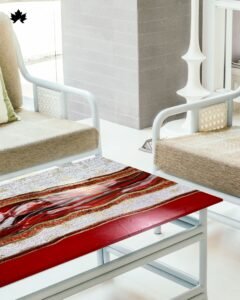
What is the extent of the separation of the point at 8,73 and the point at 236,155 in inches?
54.9

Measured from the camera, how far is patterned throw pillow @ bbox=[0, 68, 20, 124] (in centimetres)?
387

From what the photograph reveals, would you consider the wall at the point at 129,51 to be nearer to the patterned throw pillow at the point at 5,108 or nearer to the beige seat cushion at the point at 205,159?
the patterned throw pillow at the point at 5,108

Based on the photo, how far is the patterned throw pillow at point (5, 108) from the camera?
3.87 meters

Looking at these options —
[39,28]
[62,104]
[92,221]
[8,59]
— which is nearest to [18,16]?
[39,28]

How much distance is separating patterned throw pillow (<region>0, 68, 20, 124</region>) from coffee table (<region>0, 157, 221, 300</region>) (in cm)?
85

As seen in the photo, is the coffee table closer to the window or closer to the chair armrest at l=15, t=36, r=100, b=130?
the chair armrest at l=15, t=36, r=100, b=130

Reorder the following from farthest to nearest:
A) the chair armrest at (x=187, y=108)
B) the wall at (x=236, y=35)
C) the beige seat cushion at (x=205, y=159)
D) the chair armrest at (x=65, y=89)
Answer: the wall at (x=236, y=35), the chair armrest at (x=65, y=89), the chair armrest at (x=187, y=108), the beige seat cushion at (x=205, y=159)

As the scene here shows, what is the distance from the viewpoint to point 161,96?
5.18 meters

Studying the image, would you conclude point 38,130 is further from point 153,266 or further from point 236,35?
point 236,35

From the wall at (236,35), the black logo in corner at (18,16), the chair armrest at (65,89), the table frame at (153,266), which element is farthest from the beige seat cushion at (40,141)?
the wall at (236,35)

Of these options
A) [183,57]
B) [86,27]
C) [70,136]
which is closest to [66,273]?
[70,136]

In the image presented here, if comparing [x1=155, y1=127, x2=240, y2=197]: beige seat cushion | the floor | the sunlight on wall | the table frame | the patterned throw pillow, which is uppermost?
the sunlight on wall

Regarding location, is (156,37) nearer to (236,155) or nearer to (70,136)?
(70,136)

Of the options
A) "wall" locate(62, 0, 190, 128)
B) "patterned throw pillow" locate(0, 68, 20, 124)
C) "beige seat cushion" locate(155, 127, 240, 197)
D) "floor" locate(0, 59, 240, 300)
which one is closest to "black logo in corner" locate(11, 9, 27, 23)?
"wall" locate(62, 0, 190, 128)
